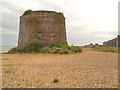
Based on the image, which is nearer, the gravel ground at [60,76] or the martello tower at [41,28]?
the gravel ground at [60,76]

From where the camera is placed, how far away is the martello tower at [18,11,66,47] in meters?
15.4

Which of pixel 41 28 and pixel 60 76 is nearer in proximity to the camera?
pixel 60 76

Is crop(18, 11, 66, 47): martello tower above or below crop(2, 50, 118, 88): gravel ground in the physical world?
above

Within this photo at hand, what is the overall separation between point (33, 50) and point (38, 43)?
4.99ft

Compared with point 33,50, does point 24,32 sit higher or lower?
higher

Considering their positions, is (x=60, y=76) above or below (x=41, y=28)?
below

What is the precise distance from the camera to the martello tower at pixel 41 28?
15.4m

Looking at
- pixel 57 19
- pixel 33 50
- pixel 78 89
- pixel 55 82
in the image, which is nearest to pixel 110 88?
pixel 78 89

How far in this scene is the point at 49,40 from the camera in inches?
611

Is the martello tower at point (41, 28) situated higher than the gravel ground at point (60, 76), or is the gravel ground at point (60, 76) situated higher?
the martello tower at point (41, 28)

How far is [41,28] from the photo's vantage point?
15.5 m

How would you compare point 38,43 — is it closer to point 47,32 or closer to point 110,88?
point 47,32

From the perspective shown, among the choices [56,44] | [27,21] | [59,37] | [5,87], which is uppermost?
[27,21]

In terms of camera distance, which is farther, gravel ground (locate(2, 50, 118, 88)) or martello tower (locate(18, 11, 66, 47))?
martello tower (locate(18, 11, 66, 47))
